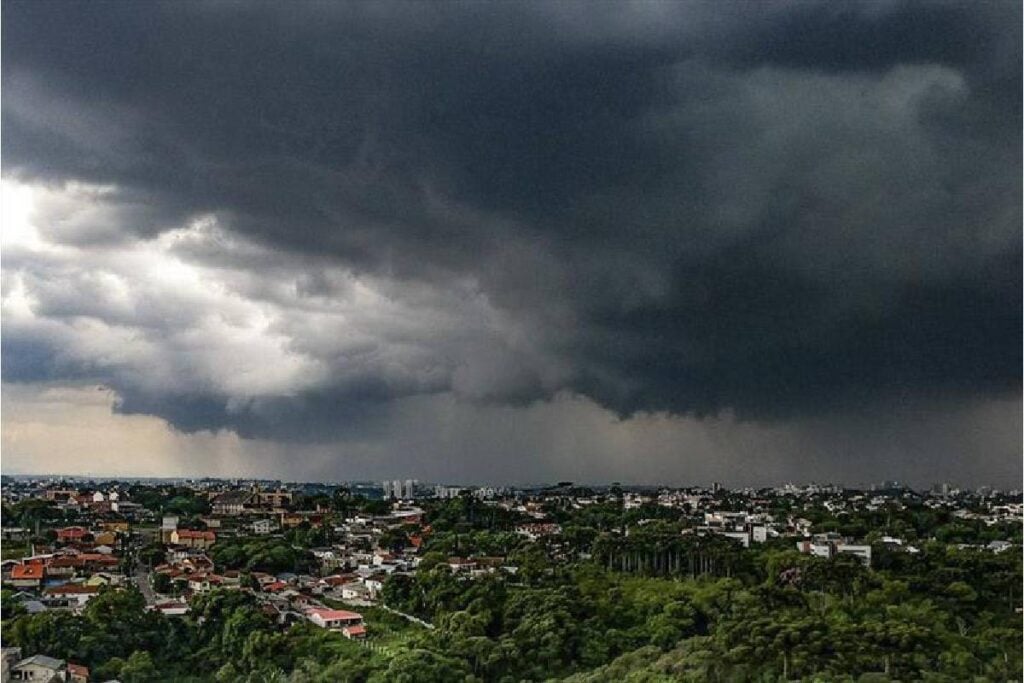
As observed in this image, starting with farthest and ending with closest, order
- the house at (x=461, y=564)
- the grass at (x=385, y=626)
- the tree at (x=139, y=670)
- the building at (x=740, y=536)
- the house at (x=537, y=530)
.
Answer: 1. the house at (x=537, y=530)
2. the building at (x=740, y=536)
3. the house at (x=461, y=564)
4. the grass at (x=385, y=626)
5. the tree at (x=139, y=670)

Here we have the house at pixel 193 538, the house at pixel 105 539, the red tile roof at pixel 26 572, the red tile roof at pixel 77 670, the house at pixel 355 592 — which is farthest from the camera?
the house at pixel 193 538

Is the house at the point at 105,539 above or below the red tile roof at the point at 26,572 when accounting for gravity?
above

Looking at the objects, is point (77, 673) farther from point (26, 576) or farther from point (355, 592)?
point (355, 592)

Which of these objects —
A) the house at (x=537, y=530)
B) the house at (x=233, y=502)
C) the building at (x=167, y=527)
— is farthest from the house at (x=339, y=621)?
the house at (x=233, y=502)

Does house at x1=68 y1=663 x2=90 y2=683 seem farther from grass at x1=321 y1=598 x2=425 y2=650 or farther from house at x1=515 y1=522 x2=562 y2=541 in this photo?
house at x1=515 y1=522 x2=562 y2=541

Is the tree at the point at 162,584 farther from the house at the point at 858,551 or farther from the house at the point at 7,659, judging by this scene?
the house at the point at 858,551

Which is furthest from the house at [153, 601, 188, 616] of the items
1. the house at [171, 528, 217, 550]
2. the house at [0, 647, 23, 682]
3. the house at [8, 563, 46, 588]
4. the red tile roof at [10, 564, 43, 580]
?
the house at [171, 528, 217, 550]

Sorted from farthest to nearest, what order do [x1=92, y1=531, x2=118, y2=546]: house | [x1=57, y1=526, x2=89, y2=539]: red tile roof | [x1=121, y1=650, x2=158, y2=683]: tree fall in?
[x1=57, y1=526, x2=89, y2=539]: red tile roof
[x1=92, y1=531, x2=118, y2=546]: house
[x1=121, y1=650, x2=158, y2=683]: tree
